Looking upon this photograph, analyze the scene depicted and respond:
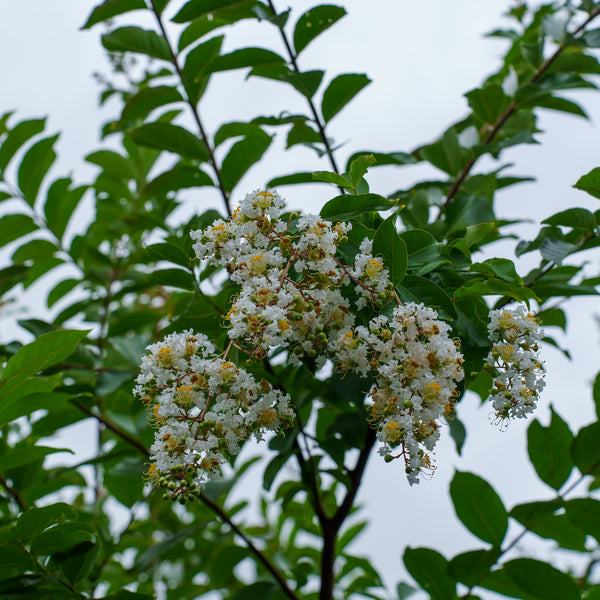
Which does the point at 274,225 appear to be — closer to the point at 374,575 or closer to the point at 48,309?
the point at 374,575

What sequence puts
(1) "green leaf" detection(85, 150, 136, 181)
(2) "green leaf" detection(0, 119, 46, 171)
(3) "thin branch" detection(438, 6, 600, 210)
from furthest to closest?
(1) "green leaf" detection(85, 150, 136, 181), (2) "green leaf" detection(0, 119, 46, 171), (3) "thin branch" detection(438, 6, 600, 210)

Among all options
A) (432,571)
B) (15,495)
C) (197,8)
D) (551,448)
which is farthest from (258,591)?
(197,8)

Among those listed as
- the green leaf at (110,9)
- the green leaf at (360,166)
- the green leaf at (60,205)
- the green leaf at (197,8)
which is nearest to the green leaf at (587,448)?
the green leaf at (360,166)

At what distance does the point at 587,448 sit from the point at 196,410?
1.08 meters

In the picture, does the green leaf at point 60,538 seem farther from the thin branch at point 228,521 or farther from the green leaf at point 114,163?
the green leaf at point 114,163

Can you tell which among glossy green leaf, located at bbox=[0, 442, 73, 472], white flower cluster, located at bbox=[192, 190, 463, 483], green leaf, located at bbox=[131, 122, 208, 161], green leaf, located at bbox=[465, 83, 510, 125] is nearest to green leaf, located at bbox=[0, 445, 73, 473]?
glossy green leaf, located at bbox=[0, 442, 73, 472]

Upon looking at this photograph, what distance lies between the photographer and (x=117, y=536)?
239 cm

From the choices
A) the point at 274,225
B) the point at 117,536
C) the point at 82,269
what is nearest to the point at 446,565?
the point at 274,225

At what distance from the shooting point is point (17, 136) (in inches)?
97.9

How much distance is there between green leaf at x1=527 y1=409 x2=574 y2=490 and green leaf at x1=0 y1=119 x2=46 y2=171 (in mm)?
2047

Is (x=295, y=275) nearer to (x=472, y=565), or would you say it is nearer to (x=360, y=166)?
(x=360, y=166)

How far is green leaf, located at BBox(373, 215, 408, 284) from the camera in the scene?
1.20 m

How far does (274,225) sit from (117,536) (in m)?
1.68

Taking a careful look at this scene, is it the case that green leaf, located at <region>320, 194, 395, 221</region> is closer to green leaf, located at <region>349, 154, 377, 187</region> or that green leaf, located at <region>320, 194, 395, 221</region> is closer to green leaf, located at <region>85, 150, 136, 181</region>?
green leaf, located at <region>349, 154, 377, 187</region>
